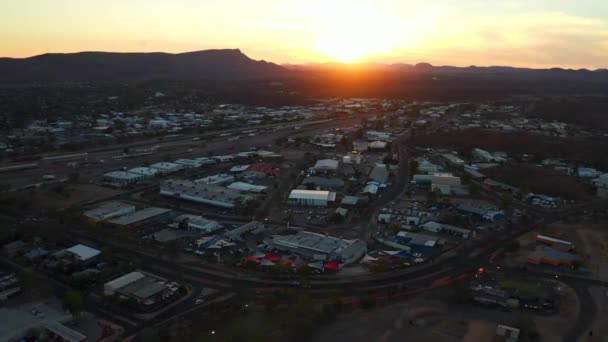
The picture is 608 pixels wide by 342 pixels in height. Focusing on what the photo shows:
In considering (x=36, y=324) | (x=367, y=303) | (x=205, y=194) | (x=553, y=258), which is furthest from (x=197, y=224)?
(x=553, y=258)

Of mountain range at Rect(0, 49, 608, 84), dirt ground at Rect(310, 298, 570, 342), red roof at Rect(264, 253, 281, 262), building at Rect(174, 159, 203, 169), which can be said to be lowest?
dirt ground at Rect(310, 298, 570, 342)

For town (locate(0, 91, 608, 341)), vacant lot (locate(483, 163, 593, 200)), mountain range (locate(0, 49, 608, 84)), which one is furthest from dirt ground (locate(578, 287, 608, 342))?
mountain range (locate(0, 49, 608, 84))

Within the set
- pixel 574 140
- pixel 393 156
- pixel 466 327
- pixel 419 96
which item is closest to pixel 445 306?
pixel 466 327

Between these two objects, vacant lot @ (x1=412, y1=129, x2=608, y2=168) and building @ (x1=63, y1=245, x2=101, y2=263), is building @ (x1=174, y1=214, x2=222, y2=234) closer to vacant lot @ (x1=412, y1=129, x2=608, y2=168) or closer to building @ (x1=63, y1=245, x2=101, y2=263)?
building @ (x1=63, y1=245, x2=101, y2=263)

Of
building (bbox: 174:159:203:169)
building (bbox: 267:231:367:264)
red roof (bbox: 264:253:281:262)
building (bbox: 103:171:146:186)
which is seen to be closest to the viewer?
red roof (bbox: 264:253:281:262)

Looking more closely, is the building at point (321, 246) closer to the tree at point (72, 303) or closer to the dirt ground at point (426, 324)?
the dirt ground at point (426, 324)

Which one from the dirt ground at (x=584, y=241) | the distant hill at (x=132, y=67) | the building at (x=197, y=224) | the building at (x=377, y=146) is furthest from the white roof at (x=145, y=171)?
the distant hill at (x=132, y=67)
